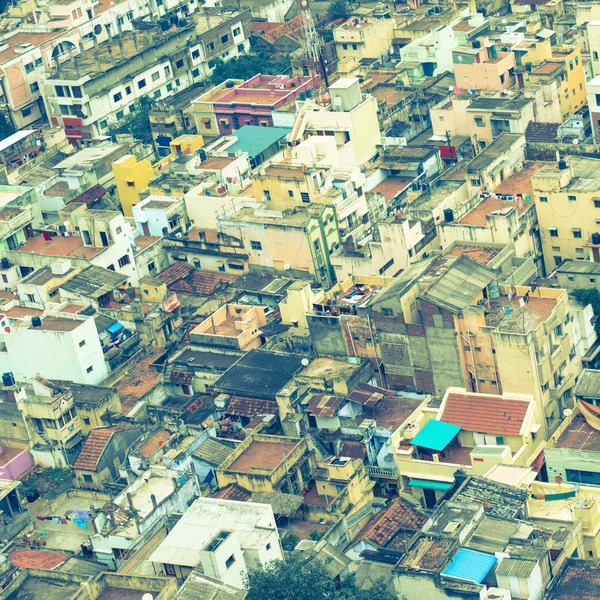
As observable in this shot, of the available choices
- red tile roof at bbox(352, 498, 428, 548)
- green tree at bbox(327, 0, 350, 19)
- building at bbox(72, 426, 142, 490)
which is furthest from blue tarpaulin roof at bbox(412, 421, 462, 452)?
green tree at bbox(327, 0, 350, 19)

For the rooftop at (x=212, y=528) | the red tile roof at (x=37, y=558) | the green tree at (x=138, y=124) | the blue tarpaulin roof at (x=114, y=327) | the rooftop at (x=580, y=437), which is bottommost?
the rooftop at (x=580, y=437)

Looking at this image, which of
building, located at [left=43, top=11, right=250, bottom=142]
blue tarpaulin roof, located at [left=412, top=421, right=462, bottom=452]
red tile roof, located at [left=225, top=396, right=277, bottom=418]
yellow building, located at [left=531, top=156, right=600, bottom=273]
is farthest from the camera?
building, located at [left=43, top=11, right=250, bottom=142]

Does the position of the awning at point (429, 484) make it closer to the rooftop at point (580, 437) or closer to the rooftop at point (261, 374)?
the rooftop at point (580, 437)

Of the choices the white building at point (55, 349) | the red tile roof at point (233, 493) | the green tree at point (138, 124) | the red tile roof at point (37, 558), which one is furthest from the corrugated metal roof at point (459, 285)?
the green tree at point (138, 124)

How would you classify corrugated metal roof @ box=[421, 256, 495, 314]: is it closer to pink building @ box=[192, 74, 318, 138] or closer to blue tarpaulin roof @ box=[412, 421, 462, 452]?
blue tarpaulin roof @ box=[412, 421, 462, 452]

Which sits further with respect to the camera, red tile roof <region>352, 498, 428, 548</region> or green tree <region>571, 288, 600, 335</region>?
green tree <region>571, 288, 600, 335</region>

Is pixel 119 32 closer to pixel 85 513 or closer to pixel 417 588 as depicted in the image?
pixel 85 513
